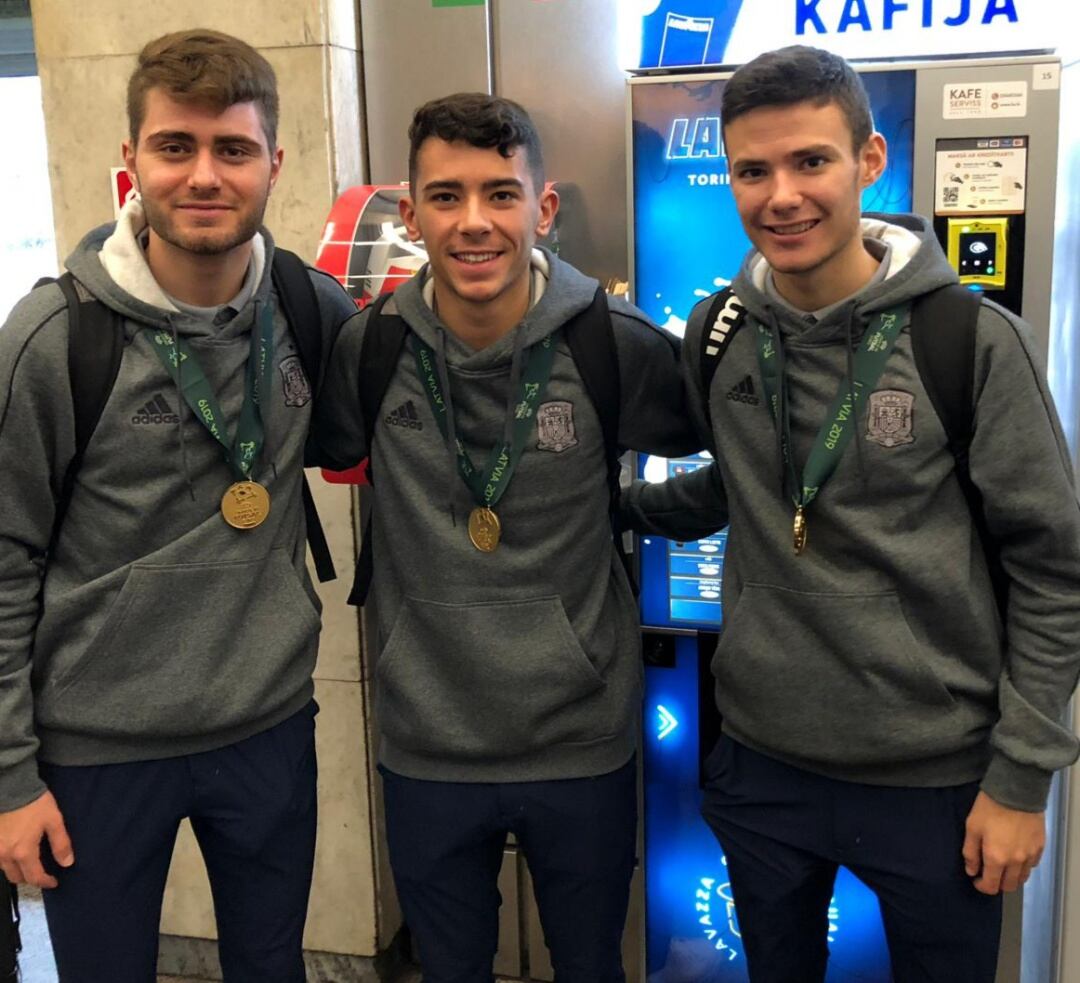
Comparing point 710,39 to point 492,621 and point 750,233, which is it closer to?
point 750,233

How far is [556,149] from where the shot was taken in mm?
2615

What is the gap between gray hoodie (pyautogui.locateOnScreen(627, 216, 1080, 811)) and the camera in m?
1.67

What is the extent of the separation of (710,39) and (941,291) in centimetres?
89

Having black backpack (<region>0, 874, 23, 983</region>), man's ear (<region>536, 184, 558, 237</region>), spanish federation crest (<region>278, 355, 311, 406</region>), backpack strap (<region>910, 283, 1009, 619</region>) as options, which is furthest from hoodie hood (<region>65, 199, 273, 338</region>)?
black backpack (<region>0, 874, 23, 983</region>)

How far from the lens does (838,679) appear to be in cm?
178

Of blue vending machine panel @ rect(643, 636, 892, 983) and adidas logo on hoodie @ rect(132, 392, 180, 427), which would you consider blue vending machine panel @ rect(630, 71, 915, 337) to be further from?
adidas logo on hoodie @ rect(132, 392, 180, 427)

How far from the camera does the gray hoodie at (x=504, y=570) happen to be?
1952 millimetres

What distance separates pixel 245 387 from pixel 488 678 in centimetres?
63

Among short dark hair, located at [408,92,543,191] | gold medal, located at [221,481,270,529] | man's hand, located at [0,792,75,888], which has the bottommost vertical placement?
man's hand, located at [0,792,75,888]

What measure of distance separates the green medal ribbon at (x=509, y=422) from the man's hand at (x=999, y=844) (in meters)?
0.89

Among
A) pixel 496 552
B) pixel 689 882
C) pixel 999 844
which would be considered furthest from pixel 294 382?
pixel 689 882

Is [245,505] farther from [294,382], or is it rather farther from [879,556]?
[879,556]

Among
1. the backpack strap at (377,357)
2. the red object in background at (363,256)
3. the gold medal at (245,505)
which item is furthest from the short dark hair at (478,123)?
the gold medal at (245,505)

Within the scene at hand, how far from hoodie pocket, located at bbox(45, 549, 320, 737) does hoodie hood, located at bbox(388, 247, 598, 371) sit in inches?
18.5
